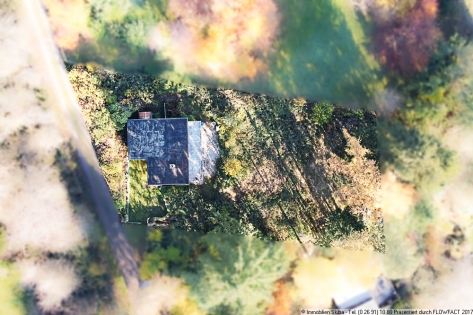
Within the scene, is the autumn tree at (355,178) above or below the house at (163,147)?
below

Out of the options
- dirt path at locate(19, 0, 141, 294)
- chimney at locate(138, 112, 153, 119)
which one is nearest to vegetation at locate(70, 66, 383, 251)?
chimney at locate(138, 112, 153, 119)

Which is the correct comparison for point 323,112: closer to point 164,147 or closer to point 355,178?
point 355,178

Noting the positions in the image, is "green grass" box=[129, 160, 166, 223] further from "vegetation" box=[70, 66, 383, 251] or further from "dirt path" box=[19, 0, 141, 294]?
"dirt path" box=[19, 0, 141, 294]

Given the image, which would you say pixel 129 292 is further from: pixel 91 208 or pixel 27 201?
pixel 27 201

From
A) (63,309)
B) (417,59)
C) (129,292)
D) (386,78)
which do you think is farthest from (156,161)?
(417,59)

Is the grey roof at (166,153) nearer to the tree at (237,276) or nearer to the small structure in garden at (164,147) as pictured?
the small structure in garden at (164,147)

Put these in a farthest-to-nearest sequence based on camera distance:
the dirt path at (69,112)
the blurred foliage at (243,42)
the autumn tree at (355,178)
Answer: the dirt path at (69,112), the blurred foliage at (243,42), the autumn tree at (355,178)

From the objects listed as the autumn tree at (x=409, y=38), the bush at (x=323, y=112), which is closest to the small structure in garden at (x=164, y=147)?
the bush at (x=323, y=112)

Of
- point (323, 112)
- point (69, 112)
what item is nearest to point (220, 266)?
point (323, 112)
